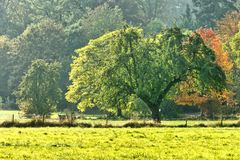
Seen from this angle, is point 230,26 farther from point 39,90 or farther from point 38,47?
point 39,90

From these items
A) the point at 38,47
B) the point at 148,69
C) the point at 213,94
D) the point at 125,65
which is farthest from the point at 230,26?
the point at 125,65

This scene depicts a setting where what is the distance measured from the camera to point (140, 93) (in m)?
66.9

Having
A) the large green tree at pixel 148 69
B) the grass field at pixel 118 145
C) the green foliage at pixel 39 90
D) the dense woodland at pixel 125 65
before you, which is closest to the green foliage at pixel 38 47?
the dense woodland at pixel 125 65

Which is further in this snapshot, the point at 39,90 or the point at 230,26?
the point at 230,26

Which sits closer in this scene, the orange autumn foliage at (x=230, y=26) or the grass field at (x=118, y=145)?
the grass field at (x=118, y=145)

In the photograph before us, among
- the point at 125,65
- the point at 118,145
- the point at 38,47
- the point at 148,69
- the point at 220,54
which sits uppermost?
the point at 38,47

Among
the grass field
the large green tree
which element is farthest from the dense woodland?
the grass field

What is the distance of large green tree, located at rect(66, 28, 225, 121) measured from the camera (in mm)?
67750

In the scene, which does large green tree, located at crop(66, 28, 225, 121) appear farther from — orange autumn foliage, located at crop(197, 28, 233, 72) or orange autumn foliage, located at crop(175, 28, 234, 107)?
orange autumn foliage, located at crop(197, 28, 233, 72)

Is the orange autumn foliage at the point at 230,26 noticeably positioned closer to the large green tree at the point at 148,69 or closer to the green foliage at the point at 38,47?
the green foliage at the point at 38,47

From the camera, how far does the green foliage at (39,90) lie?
3242 inches

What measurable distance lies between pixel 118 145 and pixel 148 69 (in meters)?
36.6

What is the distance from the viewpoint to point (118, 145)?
33594mm

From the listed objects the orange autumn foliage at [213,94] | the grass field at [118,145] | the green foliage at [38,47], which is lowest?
the grass field at [118,145]
